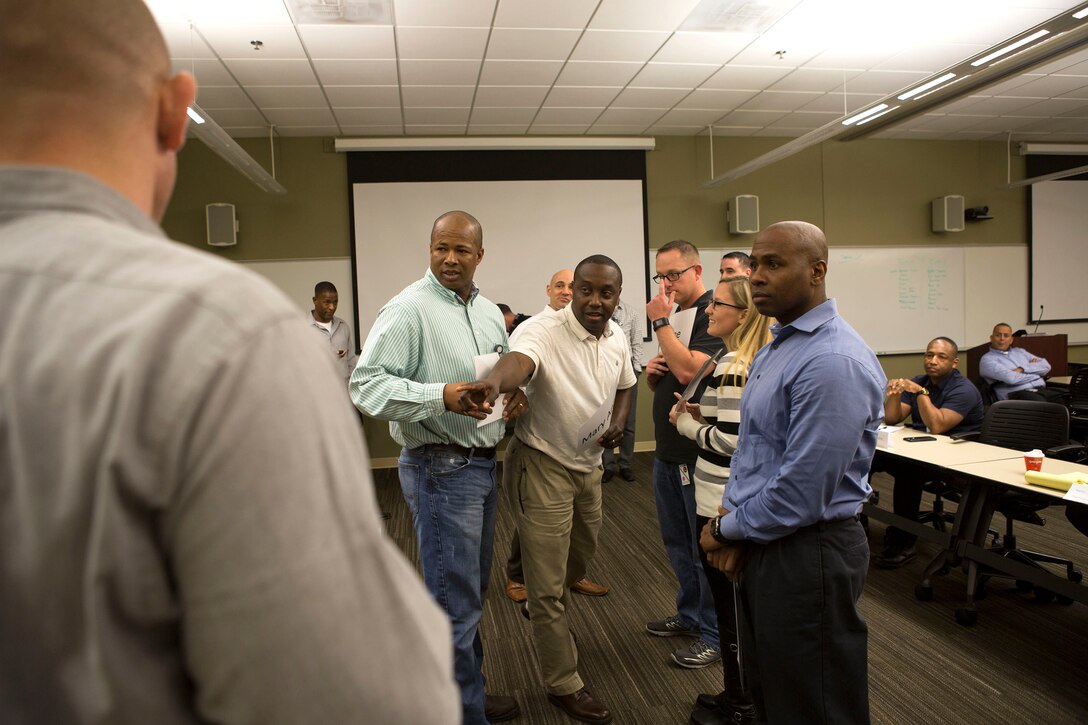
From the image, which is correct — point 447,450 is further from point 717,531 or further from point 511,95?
point 511,95

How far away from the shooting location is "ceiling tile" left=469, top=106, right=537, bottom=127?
19.0ft

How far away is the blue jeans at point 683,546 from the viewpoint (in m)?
2.63

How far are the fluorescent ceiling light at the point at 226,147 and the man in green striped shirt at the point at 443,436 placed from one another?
6.91ft

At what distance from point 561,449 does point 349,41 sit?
339 cm

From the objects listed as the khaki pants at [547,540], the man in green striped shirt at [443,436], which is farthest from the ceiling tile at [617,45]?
the khaki pants at [547,540]

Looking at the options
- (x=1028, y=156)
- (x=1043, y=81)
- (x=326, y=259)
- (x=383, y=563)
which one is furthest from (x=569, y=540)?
(x=1028, y=156)

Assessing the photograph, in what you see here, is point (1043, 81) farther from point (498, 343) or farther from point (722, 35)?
point (498, 343)

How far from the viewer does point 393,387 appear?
189 centimetres

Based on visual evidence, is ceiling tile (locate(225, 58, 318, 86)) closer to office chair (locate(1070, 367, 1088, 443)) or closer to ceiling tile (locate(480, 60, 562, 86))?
ceiling tile (locate(480, 60, 562, 86))

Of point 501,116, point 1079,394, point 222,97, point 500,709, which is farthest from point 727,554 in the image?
point 1079,394

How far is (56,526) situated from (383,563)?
7.7 inches

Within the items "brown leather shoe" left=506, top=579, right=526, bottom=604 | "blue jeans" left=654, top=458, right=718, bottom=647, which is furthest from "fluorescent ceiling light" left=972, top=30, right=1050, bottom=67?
"brown leather shoe" left=506, top=579, right=526, bottom=604

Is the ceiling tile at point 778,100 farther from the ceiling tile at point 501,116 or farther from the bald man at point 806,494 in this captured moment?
the bald man at point 806,494

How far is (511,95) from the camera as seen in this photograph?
541cm
